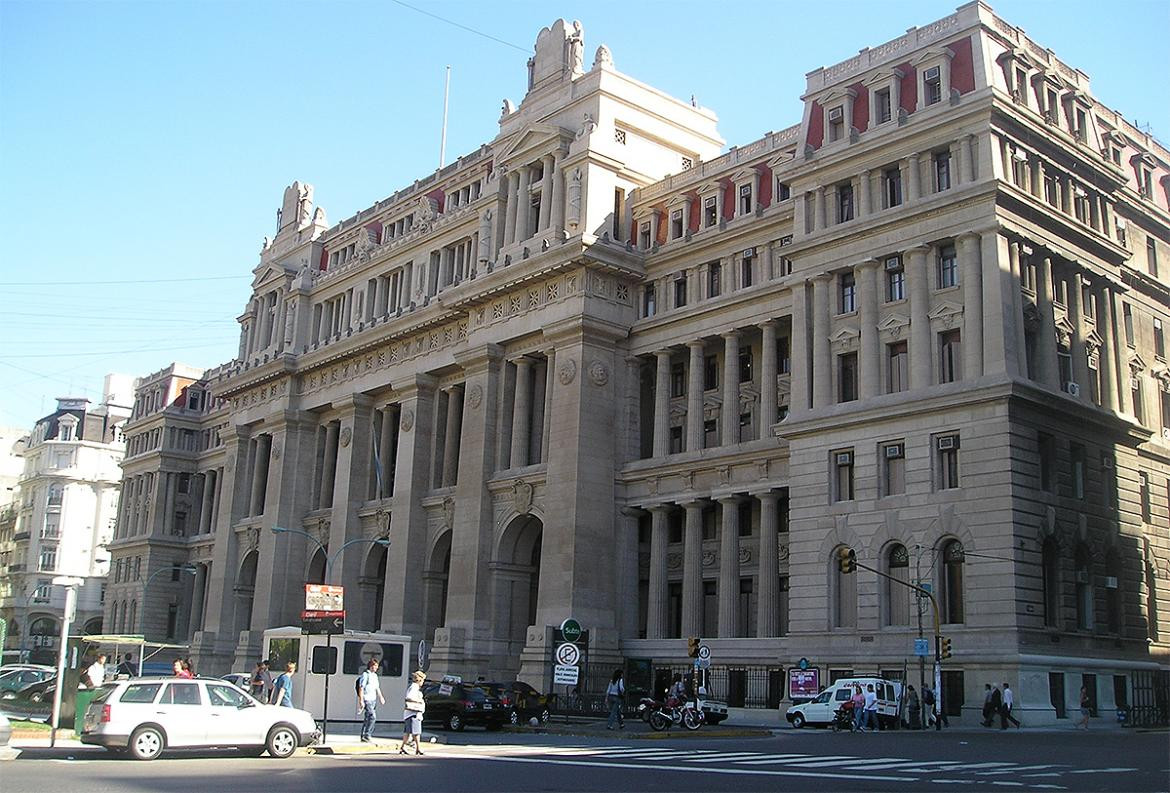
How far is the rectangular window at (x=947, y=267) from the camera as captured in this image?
164ft

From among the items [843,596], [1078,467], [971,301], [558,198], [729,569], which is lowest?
[843,596]

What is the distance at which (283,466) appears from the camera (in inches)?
3433

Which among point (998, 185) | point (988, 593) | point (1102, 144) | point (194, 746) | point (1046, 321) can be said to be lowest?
point (194, 746)

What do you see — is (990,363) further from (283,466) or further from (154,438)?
(154,438)

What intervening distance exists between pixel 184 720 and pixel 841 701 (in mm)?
25195

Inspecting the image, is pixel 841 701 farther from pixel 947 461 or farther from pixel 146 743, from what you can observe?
pixel 146 743

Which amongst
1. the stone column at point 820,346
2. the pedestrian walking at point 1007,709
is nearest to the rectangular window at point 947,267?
the stone column at point 820,346

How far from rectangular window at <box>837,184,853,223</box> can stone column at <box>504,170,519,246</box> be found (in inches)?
859

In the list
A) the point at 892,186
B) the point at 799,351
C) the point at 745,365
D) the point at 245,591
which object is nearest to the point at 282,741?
the point at 799,351

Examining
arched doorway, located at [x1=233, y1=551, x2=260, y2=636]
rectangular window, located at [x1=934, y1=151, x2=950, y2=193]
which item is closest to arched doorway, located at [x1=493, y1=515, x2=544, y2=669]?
rectangular window, located at [x1=934, y1=151, x2=950, y2=193]

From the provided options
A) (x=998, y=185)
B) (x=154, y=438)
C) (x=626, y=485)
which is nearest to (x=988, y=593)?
(x=998, y=185)

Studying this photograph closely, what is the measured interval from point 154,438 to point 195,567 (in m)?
16.9

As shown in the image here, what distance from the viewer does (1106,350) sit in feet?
180

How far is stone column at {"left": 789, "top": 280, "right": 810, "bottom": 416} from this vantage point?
5381 centimetres
